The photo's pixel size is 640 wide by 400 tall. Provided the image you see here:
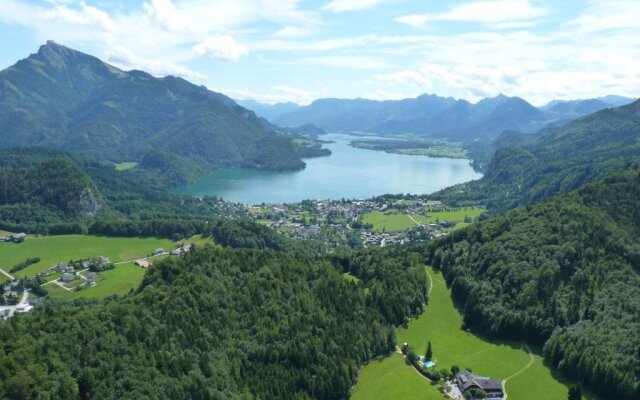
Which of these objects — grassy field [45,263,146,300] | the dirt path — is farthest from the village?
the dirt path

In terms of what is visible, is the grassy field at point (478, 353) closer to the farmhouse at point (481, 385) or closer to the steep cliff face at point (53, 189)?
the farmhouse at point (481, 385)

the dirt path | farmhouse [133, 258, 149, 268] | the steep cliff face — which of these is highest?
the steep cliff face

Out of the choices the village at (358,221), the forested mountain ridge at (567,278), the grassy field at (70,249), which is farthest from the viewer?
the village at (358,221)

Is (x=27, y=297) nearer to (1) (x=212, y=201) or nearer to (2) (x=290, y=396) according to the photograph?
(2) (x=290, y=396)

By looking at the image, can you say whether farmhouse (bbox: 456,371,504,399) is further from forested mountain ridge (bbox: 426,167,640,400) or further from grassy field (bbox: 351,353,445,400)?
forested mountain ridge (bbox: 426,167,640,400)

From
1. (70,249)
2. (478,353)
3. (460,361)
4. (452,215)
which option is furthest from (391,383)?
(452,215)

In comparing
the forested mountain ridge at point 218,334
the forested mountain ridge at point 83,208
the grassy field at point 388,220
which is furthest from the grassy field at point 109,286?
the grassy field at point 388,220

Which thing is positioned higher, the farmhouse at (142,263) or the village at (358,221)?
the farmhouse at (142,263)
